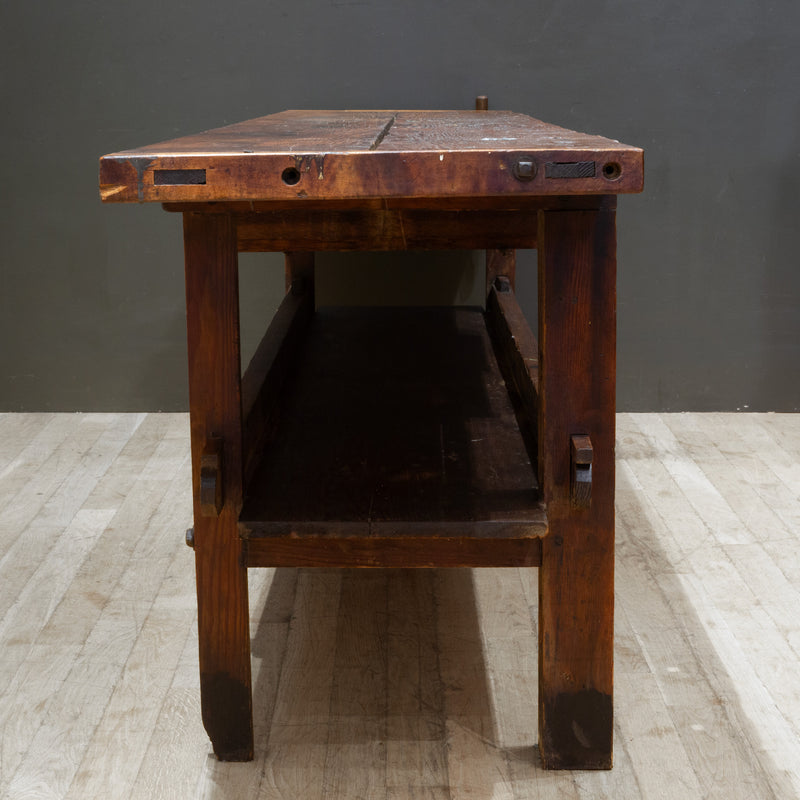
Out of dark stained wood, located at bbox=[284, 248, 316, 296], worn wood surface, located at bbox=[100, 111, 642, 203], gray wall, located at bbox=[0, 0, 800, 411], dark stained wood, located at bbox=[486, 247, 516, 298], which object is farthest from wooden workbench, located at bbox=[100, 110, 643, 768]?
gray wall, located at bbox=[0, 0, 800, 411]

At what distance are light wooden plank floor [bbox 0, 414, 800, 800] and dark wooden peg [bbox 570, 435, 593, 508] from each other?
408mm

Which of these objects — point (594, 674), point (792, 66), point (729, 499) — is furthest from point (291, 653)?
point (792, 66)

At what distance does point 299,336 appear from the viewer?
2463 millimetres

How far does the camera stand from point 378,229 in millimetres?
1757

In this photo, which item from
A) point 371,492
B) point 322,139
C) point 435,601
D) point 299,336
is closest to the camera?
point 322,139

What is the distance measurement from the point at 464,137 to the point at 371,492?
510mm

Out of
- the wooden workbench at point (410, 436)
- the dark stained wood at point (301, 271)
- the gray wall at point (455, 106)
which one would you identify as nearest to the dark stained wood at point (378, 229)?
the wooden workbench at point (410, 436)

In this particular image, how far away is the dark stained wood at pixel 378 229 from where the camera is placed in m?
1.74

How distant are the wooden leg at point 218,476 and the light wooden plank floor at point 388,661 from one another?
0.33ft

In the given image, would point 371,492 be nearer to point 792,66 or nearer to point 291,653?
point 291,653

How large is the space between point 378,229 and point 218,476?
55 cm

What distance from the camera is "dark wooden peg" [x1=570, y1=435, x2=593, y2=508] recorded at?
1.38 m

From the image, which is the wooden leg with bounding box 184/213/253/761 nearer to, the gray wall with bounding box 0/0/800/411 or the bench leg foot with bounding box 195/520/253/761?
the bench leg foot with bounding box 195/520/253/761

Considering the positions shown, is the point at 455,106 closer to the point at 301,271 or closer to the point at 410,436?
the point at 301,271
